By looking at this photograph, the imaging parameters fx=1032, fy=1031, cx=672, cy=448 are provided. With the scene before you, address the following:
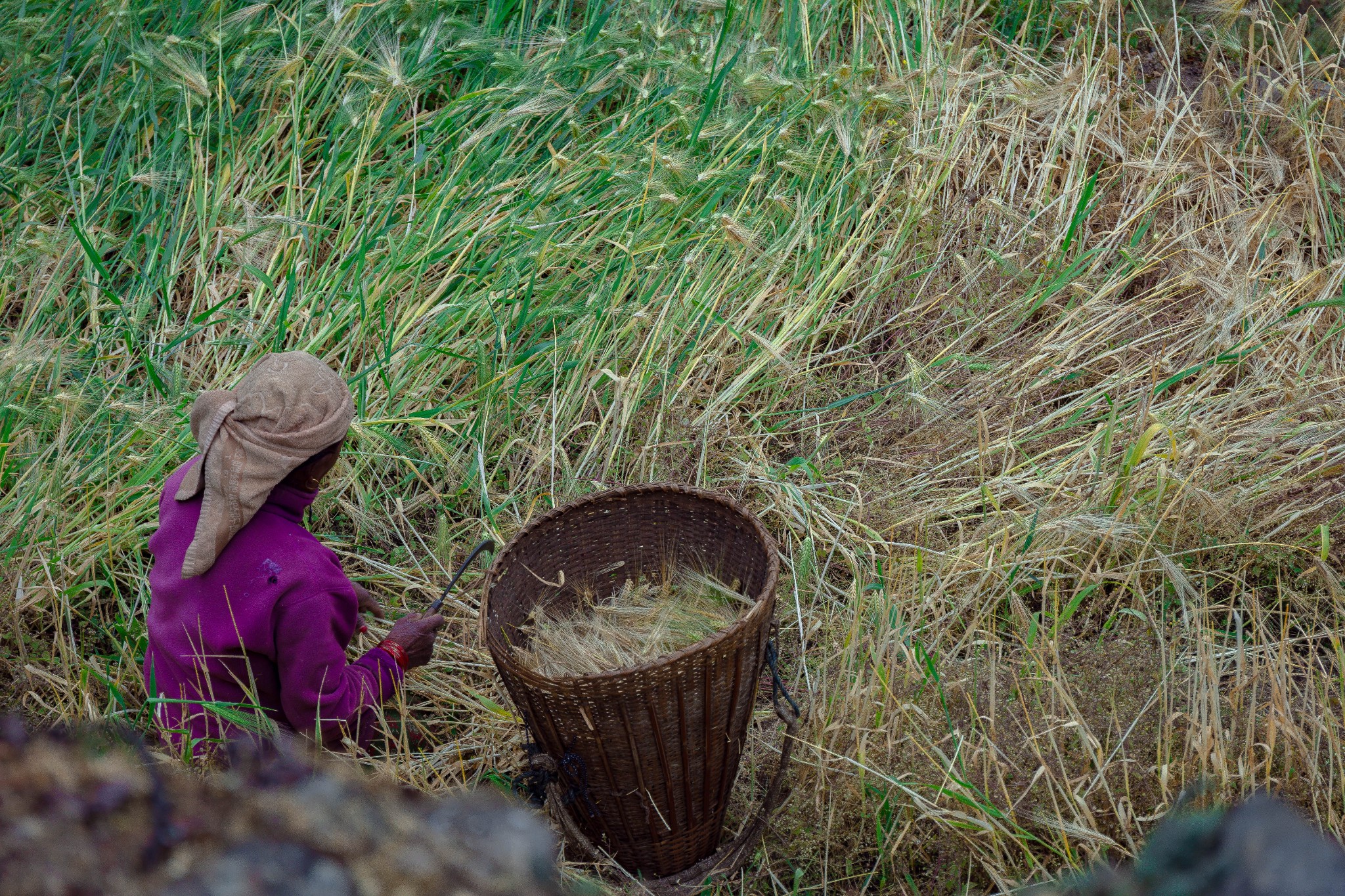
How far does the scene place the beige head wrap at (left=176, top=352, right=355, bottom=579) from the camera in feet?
6.00

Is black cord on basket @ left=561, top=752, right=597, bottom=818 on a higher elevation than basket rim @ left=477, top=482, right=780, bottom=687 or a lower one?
lower

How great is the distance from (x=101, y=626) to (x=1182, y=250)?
10.5 ft

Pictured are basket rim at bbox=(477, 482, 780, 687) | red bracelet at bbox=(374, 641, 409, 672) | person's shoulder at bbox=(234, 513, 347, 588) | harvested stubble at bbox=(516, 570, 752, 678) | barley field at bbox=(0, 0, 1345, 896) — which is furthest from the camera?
harvested stubble at bbox=(516, 570, 752, 678)

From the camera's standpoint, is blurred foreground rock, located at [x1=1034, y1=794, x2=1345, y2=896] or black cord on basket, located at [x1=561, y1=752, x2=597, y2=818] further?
black cord on basket, located at [x1=561, y1=752, x2=597, y2=818]

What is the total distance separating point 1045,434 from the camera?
2.75 m

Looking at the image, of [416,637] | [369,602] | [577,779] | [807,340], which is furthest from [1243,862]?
[807,340]

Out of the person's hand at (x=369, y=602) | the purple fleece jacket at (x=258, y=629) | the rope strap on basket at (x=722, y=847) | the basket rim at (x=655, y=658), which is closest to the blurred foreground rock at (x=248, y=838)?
the basket rim at (x=655, y=658)

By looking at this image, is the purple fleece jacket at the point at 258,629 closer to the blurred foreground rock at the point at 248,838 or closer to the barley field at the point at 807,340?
the barley field at the point at 807,340

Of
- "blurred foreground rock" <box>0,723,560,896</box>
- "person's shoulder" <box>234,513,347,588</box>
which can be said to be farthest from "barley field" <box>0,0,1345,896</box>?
"blurred foreground rock" <box>0,723,560,896</box>

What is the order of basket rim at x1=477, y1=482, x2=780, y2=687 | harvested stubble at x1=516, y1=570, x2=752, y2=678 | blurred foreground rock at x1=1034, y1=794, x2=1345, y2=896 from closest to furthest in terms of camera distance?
blurred foreground rock at x1=1034, y1=794, x2=1345, y2=896 < basket rim at x1=477, y1=482, x2=780, y2=687 < harvested stubble at x1=516, y1=570, x2=752, y2=678

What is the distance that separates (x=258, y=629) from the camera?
6.19 feet

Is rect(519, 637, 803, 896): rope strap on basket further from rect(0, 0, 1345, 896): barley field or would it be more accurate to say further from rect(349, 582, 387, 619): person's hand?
rect(349, 582, 387, 619): person's hand

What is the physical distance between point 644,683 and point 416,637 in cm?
58

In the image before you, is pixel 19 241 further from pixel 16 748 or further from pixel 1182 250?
pixel 1182 250
